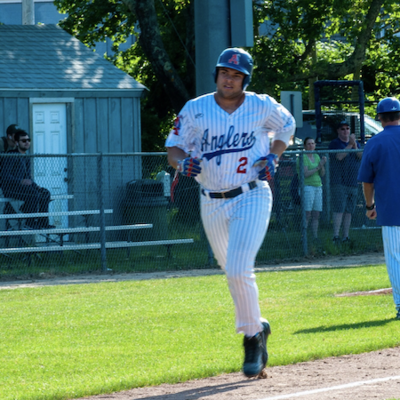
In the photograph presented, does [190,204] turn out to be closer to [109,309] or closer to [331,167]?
[331,167]

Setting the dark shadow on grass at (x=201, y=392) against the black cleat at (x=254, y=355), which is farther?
the black cleat at (x=254, y=355)

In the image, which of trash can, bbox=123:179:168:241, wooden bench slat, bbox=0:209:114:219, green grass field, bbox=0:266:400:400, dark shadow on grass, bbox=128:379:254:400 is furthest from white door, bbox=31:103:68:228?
dark shadow on grass, bbox=128:379:254:400

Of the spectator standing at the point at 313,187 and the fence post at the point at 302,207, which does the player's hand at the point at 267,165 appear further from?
the spectator standing at the point at 313,187

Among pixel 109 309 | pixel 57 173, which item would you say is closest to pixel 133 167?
pixel 57 173

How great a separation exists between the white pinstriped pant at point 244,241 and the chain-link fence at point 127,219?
Answer: 315 inches

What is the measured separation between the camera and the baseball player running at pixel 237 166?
19.4ft

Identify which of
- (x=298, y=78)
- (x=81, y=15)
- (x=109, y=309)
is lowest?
(x=109, y=309)

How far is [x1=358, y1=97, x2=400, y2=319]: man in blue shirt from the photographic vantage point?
8336mm

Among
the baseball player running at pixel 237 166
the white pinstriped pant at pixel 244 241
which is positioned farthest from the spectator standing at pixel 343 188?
the white pinstriped pant at pixel 244 241

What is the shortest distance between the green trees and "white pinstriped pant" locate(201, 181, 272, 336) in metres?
14.4

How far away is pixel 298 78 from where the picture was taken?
24.1m

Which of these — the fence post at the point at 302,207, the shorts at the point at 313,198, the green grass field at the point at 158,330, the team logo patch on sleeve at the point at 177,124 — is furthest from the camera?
the shorts at the point at 313,198

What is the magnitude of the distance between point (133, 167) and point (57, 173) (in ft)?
4.71

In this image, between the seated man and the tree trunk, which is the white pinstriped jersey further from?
the tree trunk
